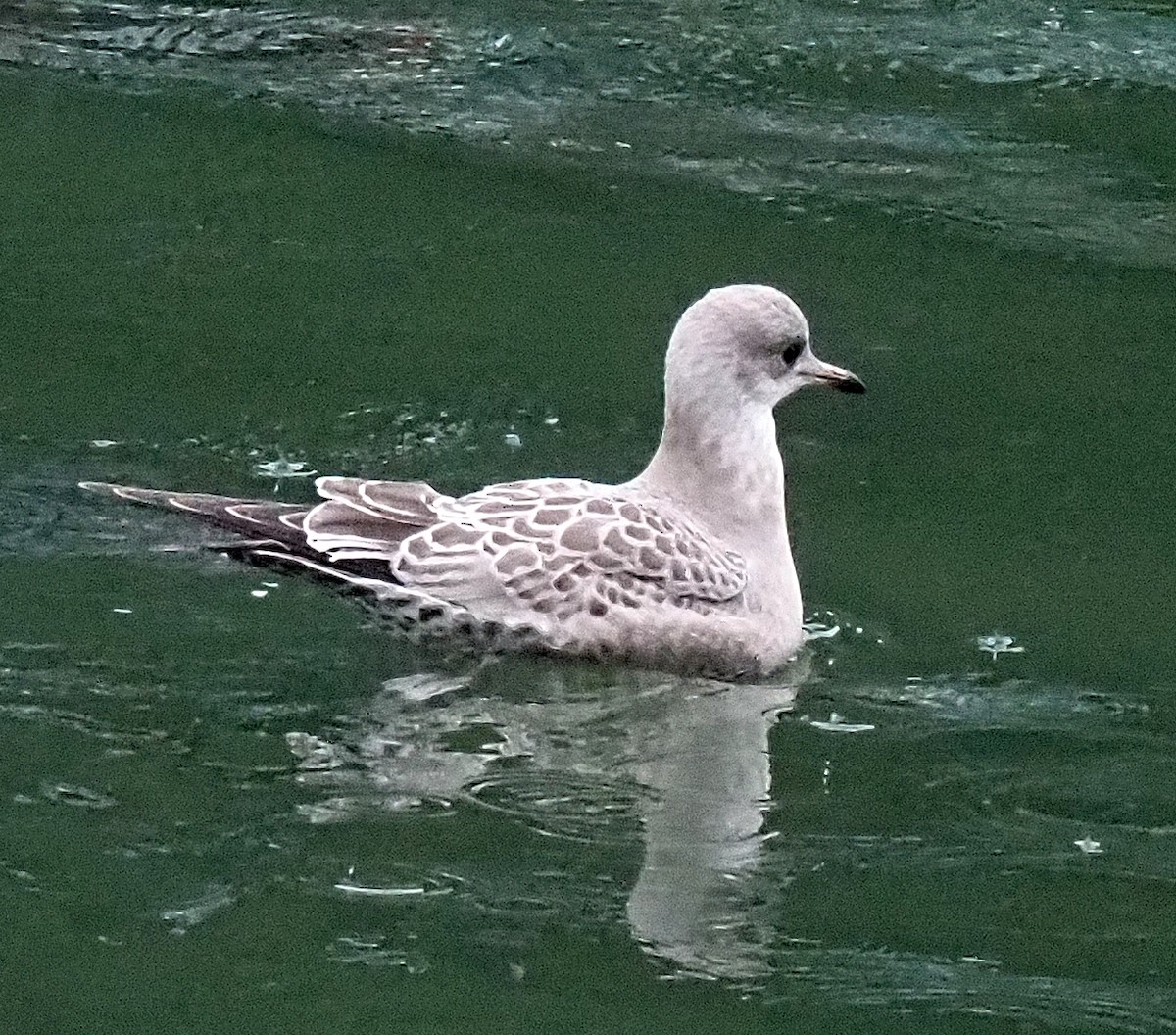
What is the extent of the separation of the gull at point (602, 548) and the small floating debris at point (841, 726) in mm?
333

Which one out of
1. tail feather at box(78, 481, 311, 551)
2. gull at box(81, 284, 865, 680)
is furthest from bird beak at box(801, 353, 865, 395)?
tail feather at box(78, 481, 311, 551)

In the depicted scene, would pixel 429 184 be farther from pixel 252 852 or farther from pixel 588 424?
pixel 252 852

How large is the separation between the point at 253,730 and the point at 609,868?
1.08 metres

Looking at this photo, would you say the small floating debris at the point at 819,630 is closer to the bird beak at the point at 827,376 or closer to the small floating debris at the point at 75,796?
the bird beak at the point at 827,376

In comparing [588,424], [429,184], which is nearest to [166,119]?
[429,184]

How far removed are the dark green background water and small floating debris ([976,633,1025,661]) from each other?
33 millimetres

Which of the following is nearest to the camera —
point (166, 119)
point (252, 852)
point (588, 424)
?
point (252, 852)

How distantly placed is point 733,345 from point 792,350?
0.68 ft

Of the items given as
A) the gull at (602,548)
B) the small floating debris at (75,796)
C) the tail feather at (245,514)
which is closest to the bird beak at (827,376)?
the gull at (602,548)

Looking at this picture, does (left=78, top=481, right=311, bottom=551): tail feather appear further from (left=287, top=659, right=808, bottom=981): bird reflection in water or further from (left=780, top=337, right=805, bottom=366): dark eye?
(left=780, top=337, right=805, bottom=366): dark eye

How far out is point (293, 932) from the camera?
5.82 m

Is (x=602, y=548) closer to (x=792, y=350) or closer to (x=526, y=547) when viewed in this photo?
(x=526, y=547)

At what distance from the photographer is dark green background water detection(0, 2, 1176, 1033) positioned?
5879mm

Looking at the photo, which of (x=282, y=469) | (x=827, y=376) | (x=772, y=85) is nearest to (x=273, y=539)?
(x=282, y=469)
